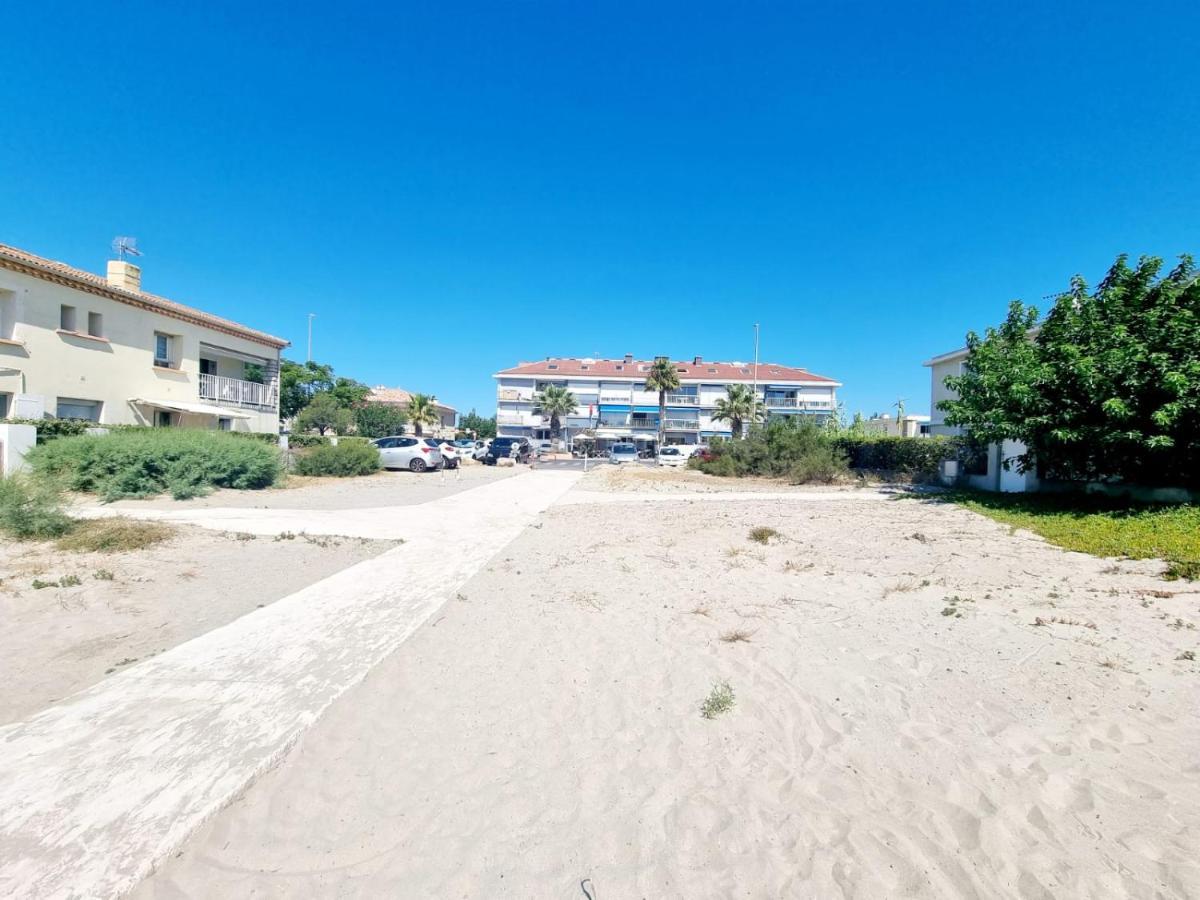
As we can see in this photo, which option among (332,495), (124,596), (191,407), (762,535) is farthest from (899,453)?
(191,407)

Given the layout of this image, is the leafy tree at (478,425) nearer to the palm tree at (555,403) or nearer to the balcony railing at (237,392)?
the palm tree at (555,403)

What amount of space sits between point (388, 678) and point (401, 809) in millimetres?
1562

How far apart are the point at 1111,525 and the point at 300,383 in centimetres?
6518

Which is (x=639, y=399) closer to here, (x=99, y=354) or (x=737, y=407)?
(x=737, y=407)

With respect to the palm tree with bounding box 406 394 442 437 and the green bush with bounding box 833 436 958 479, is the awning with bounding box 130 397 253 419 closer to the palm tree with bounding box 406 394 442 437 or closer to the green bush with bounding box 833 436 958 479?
the green bush with bounding box 833 436 958 479

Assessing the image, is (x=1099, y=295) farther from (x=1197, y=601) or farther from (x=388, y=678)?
(x=388, y=678)

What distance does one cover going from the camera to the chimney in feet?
73.5

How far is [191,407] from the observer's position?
22.7 metres

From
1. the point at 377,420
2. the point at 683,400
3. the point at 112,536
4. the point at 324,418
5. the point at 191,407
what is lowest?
the point at 112,536

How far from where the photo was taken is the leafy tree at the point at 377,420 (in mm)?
62562

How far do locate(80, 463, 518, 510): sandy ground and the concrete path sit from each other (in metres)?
8.59

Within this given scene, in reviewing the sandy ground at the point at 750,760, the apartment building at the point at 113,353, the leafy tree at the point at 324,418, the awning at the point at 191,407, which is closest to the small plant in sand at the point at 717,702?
the sandy ground at the point at 750,760

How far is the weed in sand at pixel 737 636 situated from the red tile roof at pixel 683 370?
198 feet

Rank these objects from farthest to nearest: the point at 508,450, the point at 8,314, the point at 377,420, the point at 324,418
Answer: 1. the point at 377,420
2. the point at 324,418
3. the point at 508,450
4. the point at 8,314
